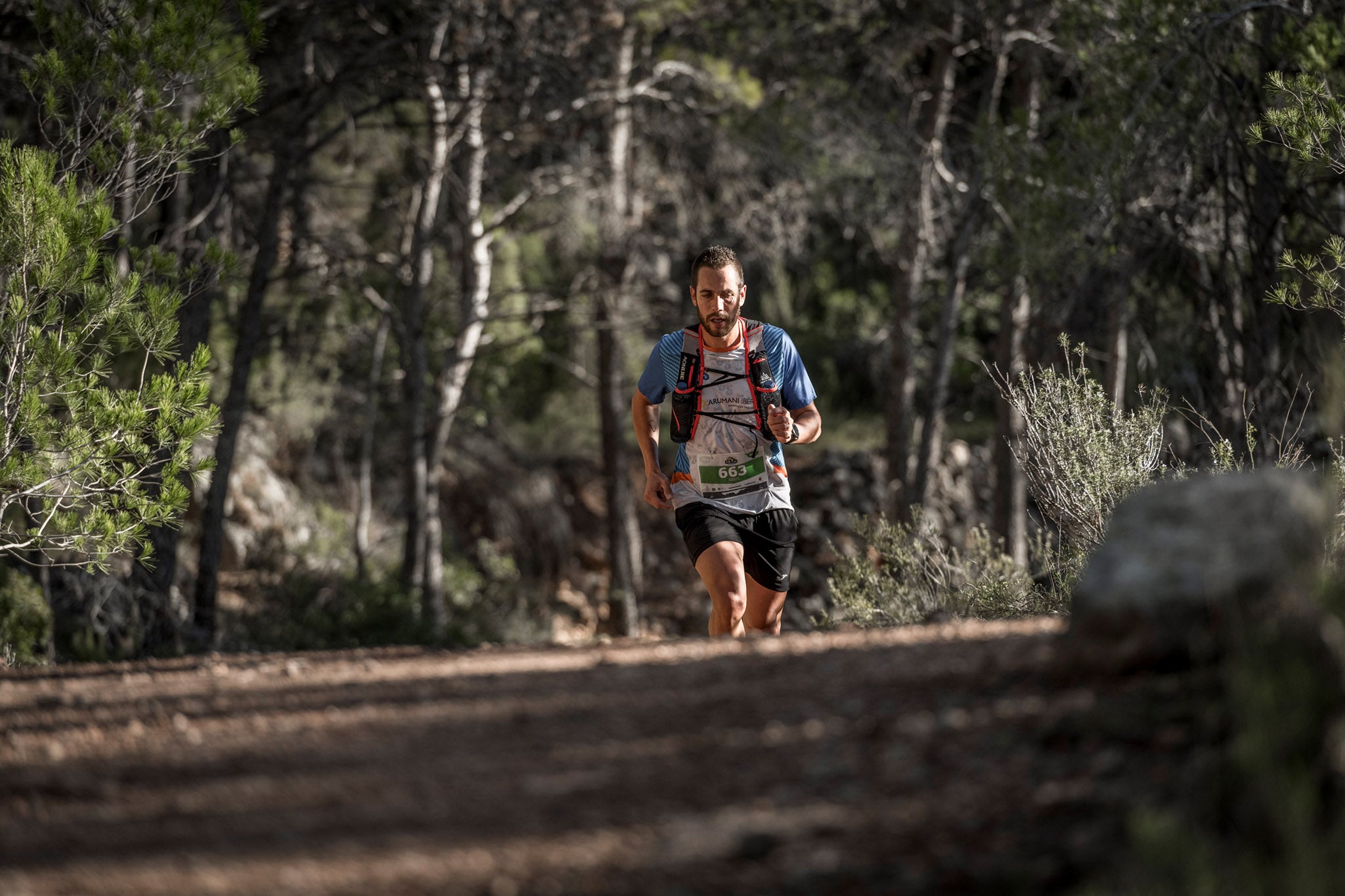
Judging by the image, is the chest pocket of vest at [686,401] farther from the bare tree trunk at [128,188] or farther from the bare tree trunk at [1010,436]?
the bare tree trunk at [1010,436]

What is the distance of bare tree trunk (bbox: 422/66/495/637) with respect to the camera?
11984 mm

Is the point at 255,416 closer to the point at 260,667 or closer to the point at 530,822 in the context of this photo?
the point at 260,667

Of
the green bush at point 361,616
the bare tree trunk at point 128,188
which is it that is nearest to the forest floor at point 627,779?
the bare tree trunk at point 128,188

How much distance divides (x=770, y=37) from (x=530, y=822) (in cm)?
1234

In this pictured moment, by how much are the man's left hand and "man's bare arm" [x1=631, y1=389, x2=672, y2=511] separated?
1.60 ft

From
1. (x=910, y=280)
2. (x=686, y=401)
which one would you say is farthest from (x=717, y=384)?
(x=910, y=280)

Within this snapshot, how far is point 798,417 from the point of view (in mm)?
5406

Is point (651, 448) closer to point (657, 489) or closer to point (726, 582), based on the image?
point (657, 489)

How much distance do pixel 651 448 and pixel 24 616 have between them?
17.3 ft

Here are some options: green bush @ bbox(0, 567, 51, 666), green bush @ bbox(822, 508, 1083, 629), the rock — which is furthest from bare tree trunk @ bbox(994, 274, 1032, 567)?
the rock

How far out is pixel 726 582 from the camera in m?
5.09

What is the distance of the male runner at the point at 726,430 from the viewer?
520 cm

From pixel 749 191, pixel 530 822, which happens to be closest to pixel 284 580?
pixel 749 191

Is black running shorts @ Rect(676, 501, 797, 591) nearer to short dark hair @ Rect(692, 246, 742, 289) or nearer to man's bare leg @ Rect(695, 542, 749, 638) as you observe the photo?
man's bare leg @ Rect(695, 542, 749, 638)
